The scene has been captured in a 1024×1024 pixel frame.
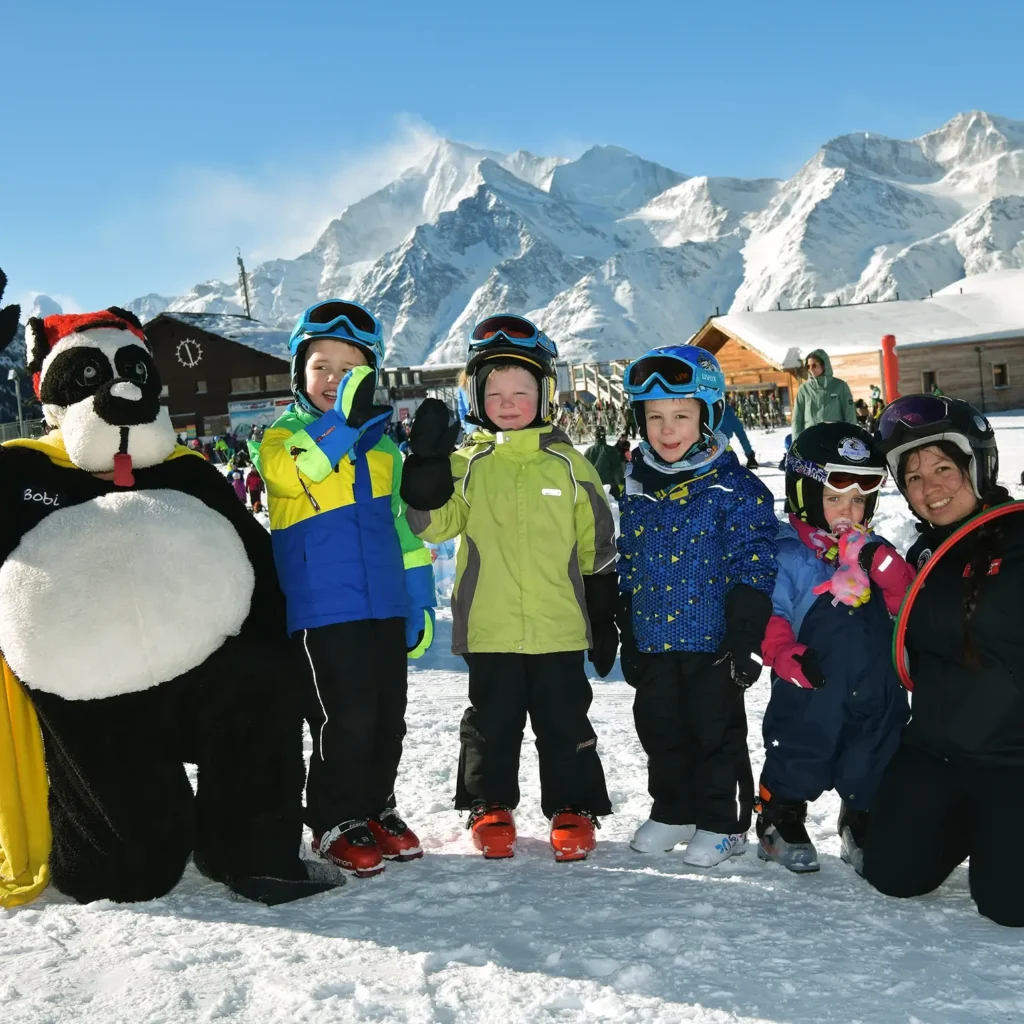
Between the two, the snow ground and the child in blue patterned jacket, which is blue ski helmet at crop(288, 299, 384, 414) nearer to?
the child in blue patterned jacket

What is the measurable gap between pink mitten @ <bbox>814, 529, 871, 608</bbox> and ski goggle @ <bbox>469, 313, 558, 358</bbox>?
1143 mm

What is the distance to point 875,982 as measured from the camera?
211 cm

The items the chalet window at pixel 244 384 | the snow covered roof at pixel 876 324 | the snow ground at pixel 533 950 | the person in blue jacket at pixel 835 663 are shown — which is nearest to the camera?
the snow ground at pixel 533 950

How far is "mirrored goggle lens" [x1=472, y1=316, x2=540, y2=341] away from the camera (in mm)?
3314

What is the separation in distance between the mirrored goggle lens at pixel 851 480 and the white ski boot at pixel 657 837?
1.15m

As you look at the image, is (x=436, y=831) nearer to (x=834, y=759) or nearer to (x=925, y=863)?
(x=834, y=759)

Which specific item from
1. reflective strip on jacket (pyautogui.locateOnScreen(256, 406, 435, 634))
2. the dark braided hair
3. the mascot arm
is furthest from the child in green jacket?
the dark braided hair

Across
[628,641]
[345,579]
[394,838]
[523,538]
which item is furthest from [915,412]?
[394,838]

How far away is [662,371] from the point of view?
10.4 ft

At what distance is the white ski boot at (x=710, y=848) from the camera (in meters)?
2.89

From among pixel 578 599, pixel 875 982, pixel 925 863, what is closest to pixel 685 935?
pixel 875 982

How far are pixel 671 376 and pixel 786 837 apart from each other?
1442mm

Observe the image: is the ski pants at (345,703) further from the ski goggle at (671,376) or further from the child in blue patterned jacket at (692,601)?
the ski goggle at (671,376)

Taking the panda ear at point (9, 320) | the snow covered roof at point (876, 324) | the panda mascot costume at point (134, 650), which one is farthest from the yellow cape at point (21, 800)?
the snow covered roof at point (876, 324)
